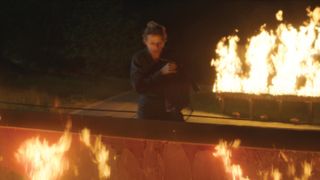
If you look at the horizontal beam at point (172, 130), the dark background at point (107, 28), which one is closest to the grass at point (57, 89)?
the dark background at point (107, 28)

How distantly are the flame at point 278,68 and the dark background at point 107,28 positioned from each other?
6418 mm

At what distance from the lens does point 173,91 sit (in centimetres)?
446

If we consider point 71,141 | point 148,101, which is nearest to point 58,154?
point 71,141

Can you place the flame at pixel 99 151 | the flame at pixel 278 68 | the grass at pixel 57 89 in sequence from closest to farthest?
the flame at pixel 99 151 < the flame at pixel 278 68 < the grass at pixel 57 89

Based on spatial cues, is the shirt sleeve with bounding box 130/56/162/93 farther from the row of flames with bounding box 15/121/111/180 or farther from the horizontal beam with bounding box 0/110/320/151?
the row of flames with bounding box 15/121/111/180

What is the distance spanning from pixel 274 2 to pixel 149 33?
23363mm

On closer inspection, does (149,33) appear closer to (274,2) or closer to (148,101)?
(148,101)

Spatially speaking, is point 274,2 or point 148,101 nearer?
point 148,101

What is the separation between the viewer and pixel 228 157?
3.75m

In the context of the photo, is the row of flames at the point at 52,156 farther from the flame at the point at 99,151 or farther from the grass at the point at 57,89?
the grass at the point at 57,89

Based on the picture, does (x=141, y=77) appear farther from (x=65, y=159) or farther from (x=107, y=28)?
(x=107, y=28)

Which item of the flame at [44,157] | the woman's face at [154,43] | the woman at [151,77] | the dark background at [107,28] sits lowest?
the flame at [44,157]

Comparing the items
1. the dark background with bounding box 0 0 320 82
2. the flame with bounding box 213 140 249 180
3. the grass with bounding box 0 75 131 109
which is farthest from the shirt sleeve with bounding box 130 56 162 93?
the dark background with bounding box 0 0 320 82

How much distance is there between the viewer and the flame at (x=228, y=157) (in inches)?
147
